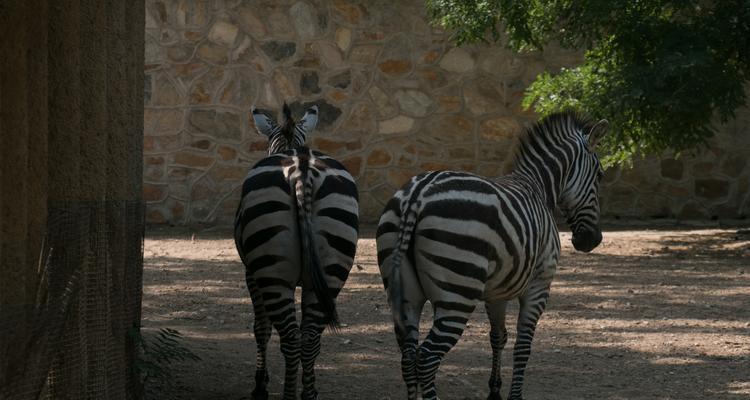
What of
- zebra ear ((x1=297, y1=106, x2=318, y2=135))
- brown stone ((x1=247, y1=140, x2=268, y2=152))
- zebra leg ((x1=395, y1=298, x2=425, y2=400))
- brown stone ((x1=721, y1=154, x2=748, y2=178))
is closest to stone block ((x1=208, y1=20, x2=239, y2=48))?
brown stone ((x1=247, y1=140, x2=268, y2=152))

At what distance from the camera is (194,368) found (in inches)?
266

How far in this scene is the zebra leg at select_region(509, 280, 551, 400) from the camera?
6.18 metres

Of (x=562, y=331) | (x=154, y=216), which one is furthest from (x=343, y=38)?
(x=562, y=331)

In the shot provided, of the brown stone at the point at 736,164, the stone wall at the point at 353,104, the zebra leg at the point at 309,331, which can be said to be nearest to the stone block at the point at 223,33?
the stone wall at the point at 353,104

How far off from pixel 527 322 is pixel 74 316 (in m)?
2.99

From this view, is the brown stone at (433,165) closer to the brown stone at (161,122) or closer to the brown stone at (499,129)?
the brown stone at (499,129)

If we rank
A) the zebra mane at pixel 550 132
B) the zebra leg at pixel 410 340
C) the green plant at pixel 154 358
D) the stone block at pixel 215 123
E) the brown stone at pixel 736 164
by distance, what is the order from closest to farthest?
the green plant at pixel 154 358, the zebra leg at pixel 410 340, the zebra mane at pixel 550 132, the stone block at pixel 215 123, the brown stone at pixel 736 164

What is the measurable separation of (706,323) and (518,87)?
6974 millimetres

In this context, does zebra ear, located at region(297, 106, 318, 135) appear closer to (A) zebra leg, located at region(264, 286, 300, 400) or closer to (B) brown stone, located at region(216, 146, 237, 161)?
(A) zebra leg, located at region(264, 286, 300, 400)

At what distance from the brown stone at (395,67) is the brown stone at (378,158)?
1.14 m

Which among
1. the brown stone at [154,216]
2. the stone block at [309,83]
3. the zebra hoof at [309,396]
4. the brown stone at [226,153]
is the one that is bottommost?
the zebra hoof at [309,396]

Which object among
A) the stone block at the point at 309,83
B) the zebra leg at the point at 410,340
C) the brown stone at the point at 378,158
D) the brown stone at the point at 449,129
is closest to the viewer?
the zebra leg at the point at 410,340

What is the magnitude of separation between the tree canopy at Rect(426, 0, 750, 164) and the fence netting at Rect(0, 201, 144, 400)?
290 inches

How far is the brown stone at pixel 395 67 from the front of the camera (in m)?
14.7
